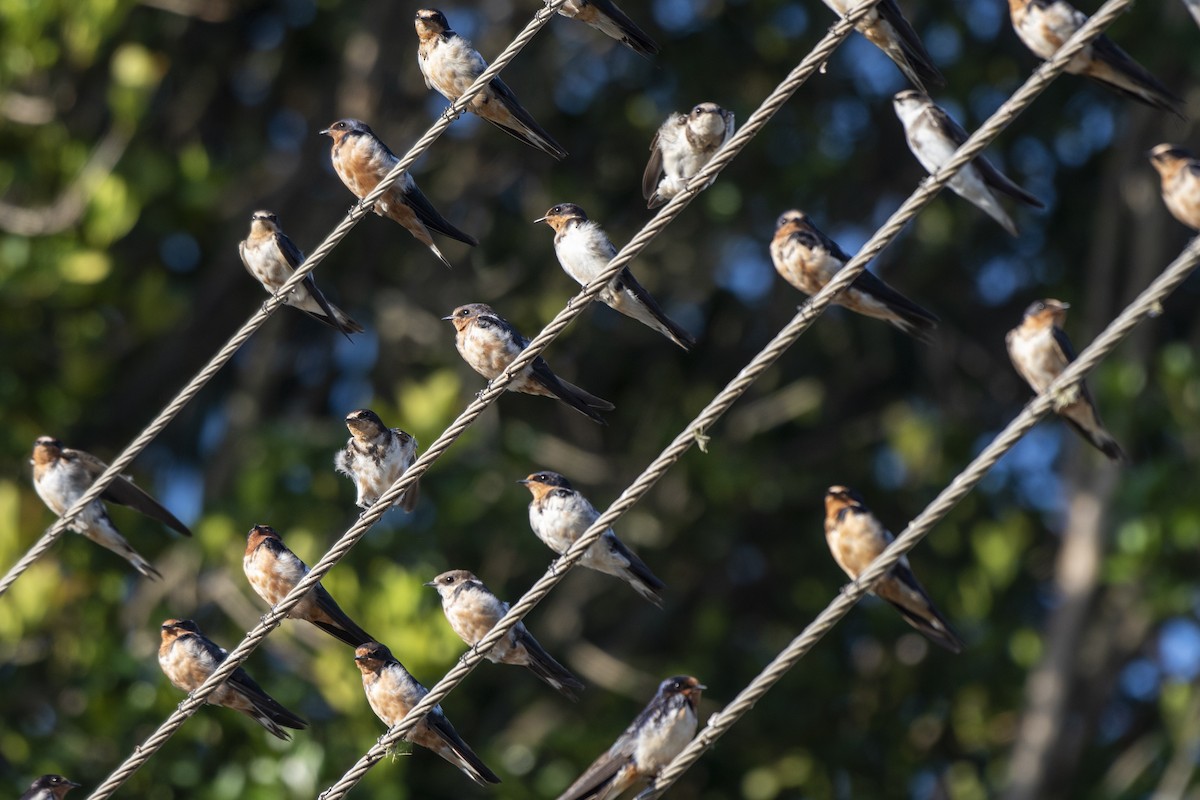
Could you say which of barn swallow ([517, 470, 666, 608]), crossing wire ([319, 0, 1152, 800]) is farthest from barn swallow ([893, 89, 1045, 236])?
crossing wire ([319, 0, 1152, 800])

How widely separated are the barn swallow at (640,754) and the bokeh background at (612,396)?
123 inches

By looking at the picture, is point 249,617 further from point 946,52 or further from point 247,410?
point 946,52

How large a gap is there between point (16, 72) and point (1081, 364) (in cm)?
735

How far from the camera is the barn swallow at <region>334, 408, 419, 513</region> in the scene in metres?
6.82

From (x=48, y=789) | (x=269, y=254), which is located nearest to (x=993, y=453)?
(x=269, y=254)

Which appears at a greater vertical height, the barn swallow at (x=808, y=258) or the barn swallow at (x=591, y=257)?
the barn swallow at (x=591, y=257)

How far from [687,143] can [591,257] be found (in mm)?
608

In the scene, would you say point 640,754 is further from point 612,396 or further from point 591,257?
point 612,396

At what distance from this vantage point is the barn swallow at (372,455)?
22.4 ft

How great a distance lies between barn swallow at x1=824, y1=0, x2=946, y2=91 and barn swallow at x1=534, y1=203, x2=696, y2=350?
1190 mm

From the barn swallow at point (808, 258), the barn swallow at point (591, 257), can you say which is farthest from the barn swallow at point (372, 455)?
the barn swallow at point (808, 258)

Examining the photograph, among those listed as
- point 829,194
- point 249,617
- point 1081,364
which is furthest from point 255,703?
point 829,194

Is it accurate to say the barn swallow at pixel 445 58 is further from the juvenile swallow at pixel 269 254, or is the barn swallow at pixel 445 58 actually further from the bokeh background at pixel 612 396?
the bokeh background at pixel 612 396

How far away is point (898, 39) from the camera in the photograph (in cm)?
595
